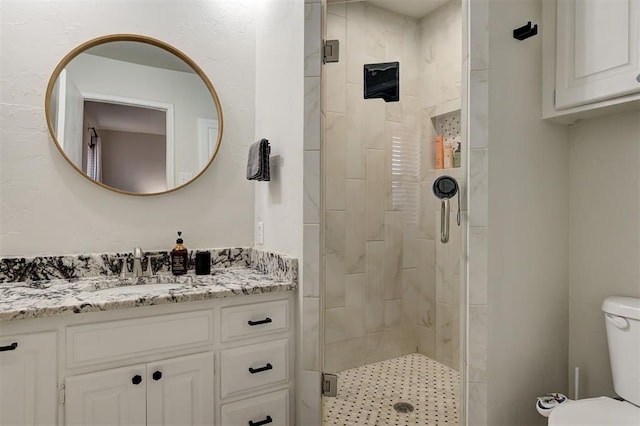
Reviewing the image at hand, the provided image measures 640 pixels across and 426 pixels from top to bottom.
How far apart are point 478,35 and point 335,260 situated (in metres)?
1.47

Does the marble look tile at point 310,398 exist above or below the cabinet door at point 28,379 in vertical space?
below

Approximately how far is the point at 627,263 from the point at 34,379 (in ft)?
7.68

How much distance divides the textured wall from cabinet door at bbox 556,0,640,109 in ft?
2.30

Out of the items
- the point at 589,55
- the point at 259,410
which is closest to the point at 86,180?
the point at 259,410

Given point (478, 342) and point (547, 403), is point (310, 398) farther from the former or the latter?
point (547, 403)

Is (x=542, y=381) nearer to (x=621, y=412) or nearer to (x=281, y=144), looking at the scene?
(x=621, y=412)

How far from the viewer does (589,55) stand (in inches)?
60.2

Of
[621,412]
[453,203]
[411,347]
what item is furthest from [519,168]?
[411,347]

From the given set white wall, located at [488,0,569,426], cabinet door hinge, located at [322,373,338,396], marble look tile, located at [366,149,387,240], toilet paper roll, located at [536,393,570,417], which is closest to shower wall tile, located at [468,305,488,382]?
white wall, located at [488,0,569,426]

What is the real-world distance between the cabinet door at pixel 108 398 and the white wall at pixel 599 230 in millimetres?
1930

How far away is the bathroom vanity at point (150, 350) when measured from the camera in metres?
1.28

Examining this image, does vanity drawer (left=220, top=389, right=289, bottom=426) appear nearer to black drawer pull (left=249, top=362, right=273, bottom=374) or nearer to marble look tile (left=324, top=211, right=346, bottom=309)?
black drawer pull (left=249, top=362, right=273, bottom=374)

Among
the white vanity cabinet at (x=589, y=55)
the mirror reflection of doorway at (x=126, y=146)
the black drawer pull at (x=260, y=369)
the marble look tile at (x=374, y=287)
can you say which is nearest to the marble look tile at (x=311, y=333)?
the black drawer pull at (x=260, y=369)

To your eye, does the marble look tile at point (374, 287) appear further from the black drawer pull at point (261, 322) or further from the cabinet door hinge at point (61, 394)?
the cabinet door hinge at point (61, 394)
